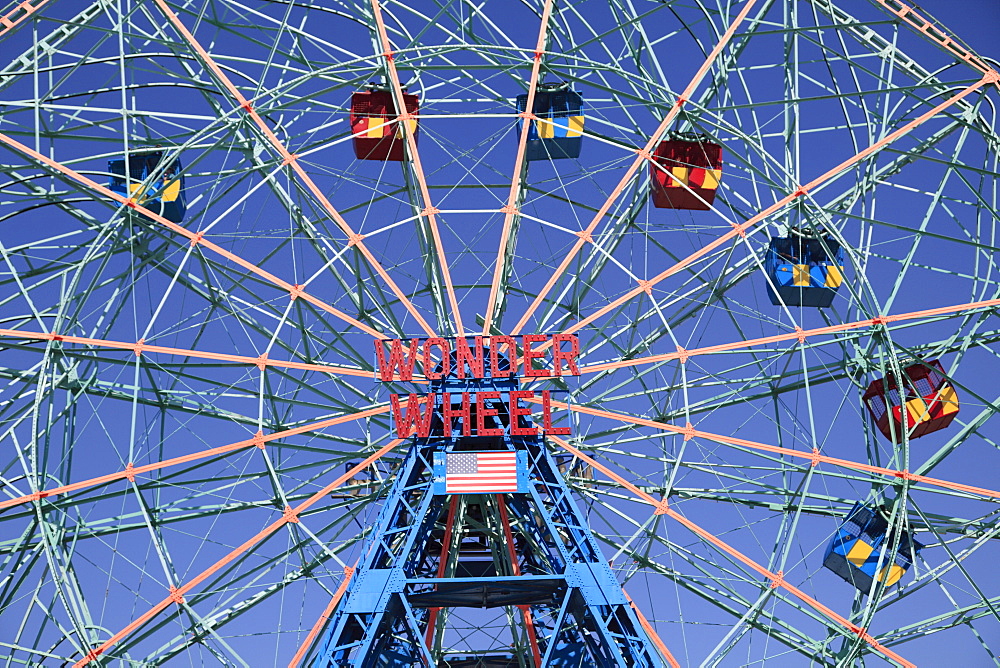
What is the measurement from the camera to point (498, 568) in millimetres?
40844

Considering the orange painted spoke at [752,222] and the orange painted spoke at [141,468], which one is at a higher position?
the orange painted spoke at [752,222]

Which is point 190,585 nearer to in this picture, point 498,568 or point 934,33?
point 498,568

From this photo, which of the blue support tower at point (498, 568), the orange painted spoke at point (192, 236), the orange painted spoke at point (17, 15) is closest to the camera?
the blue support tower at point (498, 568)

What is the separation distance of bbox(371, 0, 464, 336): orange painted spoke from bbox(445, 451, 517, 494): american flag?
3.43m

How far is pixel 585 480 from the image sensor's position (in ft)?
136

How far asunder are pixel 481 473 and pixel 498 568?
5254 mm

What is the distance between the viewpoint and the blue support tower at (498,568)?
34.2m

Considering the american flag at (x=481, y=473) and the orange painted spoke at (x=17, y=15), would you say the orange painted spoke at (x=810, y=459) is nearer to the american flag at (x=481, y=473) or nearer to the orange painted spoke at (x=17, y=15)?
the american flag at (x=481, y=473)

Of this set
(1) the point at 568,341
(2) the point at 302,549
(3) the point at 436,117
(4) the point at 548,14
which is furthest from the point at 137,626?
(4) the point at 548,14

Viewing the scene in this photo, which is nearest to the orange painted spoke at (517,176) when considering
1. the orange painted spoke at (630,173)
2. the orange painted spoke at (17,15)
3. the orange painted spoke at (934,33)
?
the orange painted spoke at (630,173)

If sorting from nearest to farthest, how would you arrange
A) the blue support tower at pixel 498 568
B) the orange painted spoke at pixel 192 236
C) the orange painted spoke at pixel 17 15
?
the blue support tower at pixel 498 568 → the orange painted spoke at pixel 192 236 → the orange painted spoke at pixel 17 15

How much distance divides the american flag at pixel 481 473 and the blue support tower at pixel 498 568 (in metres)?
0.02

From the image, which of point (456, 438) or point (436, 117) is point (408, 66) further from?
point (456, 438)

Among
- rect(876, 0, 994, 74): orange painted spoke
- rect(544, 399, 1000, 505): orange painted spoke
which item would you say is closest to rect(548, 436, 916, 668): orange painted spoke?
Answer: rect(544, 399, 1000, 505): orange painted spoke
